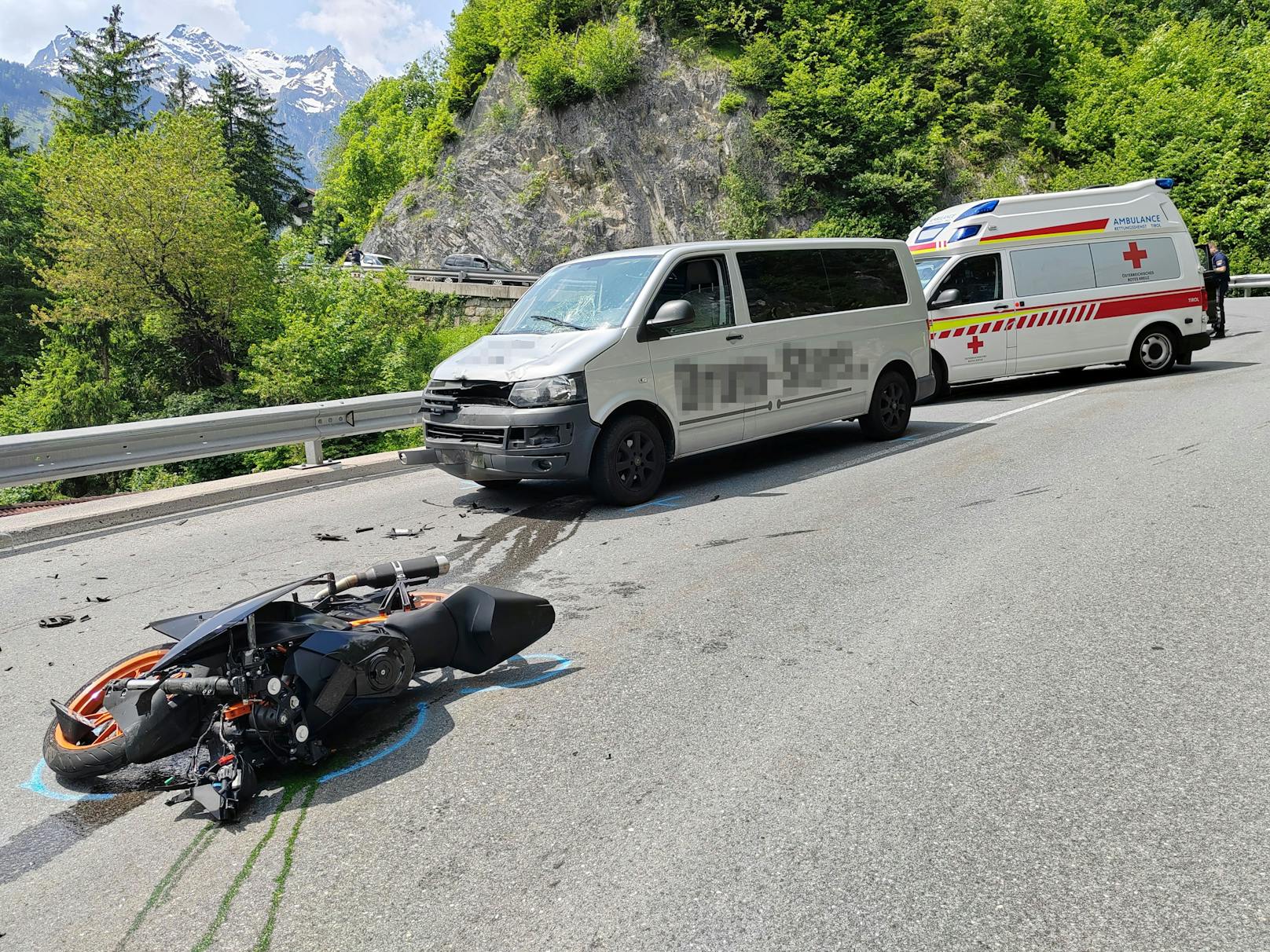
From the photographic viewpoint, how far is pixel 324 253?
121 ft

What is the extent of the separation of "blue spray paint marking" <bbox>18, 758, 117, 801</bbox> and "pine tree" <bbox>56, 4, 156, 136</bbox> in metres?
60.4

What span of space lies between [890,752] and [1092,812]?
0.67 m

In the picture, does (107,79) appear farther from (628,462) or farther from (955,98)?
(628,462)

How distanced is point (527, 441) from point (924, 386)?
508 centimetres

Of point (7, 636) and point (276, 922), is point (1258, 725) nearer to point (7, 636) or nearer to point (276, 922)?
point (276, 922)

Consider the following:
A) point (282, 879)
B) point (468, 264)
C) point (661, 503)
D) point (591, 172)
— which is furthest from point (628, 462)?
point (468, 264)

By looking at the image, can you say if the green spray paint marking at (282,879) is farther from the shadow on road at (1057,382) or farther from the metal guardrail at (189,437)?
→ the shadow on road at (1057,382)

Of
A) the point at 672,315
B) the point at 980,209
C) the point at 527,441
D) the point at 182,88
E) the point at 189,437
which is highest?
the point at 182,88

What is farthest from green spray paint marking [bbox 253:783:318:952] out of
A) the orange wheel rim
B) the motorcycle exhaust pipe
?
the orange wheel rim

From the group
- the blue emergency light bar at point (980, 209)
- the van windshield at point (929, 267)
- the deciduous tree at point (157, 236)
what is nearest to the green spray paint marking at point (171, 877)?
the van windshield at point (929, 267)

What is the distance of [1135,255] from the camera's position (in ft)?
44.8

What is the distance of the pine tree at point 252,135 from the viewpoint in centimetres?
7012

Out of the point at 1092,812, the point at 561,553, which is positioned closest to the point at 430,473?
the point at 561,553

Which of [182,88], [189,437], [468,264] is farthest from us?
[182,88]
